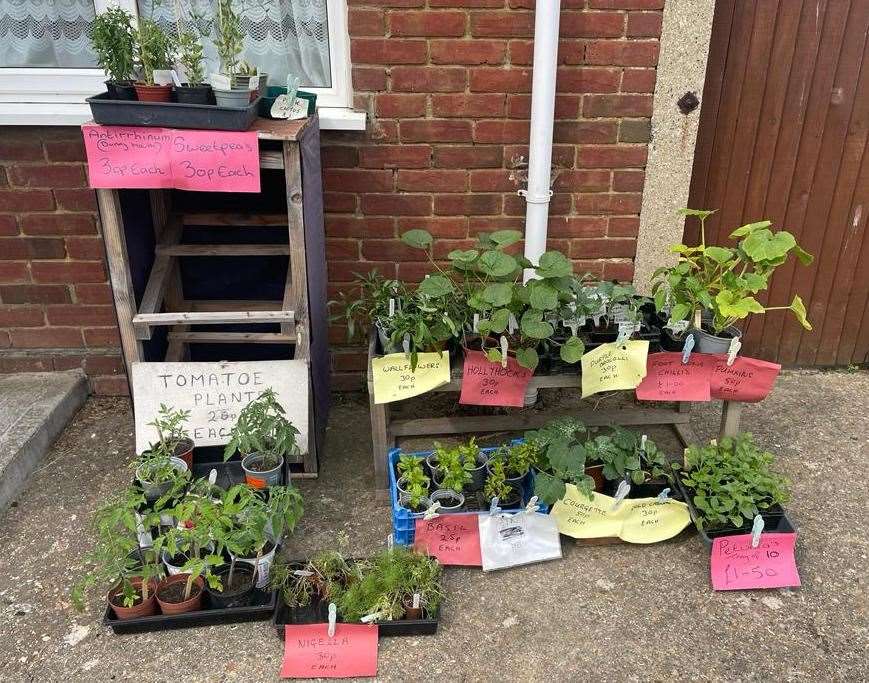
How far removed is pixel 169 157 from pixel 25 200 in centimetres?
119

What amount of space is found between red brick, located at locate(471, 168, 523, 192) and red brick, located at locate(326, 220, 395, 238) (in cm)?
43

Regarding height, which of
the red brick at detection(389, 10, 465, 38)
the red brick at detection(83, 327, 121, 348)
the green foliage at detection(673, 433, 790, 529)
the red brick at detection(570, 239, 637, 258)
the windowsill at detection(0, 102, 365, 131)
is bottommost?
the green foliage at detection(673, 433, 790, 529)

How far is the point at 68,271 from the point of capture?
3.30m

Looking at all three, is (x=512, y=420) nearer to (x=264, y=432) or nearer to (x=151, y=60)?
(x=264, y=432)

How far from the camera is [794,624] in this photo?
2252 millimetres

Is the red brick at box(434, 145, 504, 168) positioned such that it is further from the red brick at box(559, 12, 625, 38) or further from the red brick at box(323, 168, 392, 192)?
the red brick at box(559, 12, 625, 38)

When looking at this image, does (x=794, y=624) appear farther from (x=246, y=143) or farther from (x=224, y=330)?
(x=224, y=330)

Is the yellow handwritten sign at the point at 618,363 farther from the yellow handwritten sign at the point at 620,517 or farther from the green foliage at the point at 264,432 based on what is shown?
the green foliage at the point at 264,432

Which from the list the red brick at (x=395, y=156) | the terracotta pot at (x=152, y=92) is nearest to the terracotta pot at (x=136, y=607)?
the terracotta pot at (x=152, y=92)

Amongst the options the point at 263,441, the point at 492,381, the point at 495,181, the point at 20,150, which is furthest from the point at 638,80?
the point at 20,150

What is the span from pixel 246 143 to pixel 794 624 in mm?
2410

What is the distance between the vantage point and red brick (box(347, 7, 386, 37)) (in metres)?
2.94

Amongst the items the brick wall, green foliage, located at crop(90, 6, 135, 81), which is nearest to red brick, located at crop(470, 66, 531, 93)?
the brick wall

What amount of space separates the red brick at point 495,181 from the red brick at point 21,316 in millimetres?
2163
